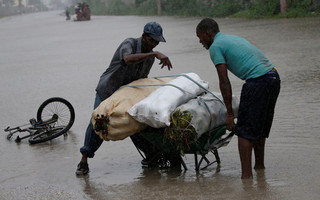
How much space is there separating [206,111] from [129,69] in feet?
3.09

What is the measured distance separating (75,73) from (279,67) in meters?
4.98

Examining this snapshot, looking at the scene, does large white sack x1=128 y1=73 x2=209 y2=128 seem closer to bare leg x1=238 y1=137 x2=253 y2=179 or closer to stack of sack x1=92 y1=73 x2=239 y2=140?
stack of sack x1=92 y1=73 x2=239 y2=140

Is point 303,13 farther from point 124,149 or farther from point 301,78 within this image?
point 124,149

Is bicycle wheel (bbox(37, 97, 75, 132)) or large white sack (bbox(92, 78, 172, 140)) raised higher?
large white sack (bbox(92, 78, 172, 140))

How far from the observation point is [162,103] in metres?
5.12

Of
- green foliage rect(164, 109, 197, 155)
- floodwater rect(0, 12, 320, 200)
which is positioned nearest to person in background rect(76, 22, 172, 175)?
floodwater rect(0, 12, 320, 200)

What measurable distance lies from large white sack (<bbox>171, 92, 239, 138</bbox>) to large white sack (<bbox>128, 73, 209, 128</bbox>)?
72mm

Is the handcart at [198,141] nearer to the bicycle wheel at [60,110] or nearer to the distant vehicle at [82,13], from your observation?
the bicycle wheel at [60,110]

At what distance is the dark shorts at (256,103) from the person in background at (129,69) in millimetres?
787

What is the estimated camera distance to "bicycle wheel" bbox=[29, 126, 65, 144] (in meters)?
7.59

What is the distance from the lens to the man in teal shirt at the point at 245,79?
4949mm

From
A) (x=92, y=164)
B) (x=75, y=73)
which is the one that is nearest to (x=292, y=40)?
(x=75, y=73)

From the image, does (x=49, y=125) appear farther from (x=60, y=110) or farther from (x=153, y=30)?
(x=153, y=30)

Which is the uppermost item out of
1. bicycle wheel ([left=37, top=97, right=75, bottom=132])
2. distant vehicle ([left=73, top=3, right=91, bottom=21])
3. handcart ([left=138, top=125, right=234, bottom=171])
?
handcart ([left=138, top=125, right=234, bottom=171])
